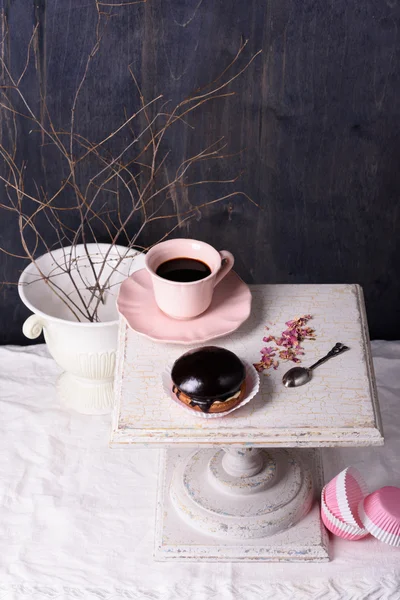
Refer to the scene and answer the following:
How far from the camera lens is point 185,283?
123 cm

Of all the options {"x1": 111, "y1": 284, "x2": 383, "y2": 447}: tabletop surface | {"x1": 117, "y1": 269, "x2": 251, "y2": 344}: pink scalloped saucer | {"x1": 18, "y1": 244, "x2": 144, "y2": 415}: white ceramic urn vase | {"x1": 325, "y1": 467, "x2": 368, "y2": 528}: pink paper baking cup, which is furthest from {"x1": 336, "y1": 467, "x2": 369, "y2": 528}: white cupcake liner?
{"x1": 18, "y1": 244, "x2": 144, "y2": 415}: white ceramic urn vase

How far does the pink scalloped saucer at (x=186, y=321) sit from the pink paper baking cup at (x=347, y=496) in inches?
12.4

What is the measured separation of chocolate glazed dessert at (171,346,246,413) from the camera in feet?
3.76

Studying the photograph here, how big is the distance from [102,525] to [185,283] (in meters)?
0.50

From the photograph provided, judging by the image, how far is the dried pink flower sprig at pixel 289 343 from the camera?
1254 millimetres

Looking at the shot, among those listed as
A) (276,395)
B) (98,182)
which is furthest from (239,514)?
(98,182)

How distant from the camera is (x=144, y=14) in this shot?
145 centimetres

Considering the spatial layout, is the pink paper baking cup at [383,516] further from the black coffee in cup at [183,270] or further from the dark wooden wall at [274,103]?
the dark wooden wall at [274,103]

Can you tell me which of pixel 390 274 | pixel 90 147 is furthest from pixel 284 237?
pixel 90 147

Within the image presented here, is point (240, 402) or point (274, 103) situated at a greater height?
point (274, 103)

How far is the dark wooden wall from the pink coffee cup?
34cm

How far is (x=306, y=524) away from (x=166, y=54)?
856 millimetres

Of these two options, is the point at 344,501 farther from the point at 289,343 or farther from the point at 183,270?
the point at 183,270

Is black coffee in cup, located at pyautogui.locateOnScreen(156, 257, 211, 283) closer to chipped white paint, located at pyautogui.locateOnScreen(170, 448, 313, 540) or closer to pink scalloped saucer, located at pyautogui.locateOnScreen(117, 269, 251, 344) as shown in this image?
pink scalloped saucer, located at pyautogui.locateOnScreen(117, 269, 251, 344)
